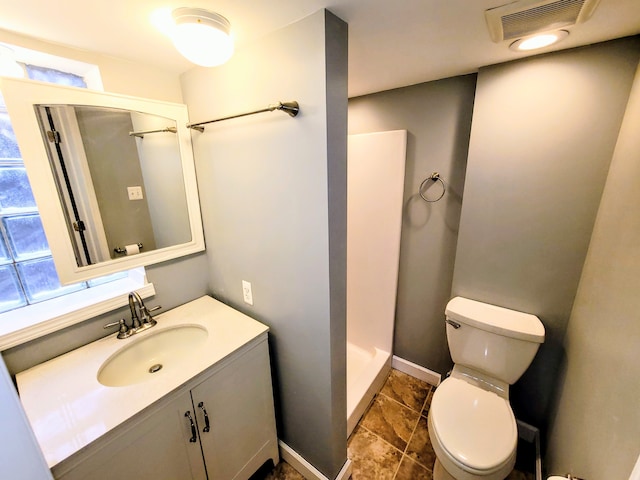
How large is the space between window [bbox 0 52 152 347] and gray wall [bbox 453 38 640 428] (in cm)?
205

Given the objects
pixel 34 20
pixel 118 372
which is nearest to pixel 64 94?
pixel 34 20

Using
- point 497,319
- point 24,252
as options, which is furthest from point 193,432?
point 497,319

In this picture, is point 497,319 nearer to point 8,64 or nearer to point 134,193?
point 134,193

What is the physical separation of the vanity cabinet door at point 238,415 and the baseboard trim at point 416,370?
3.94 feet

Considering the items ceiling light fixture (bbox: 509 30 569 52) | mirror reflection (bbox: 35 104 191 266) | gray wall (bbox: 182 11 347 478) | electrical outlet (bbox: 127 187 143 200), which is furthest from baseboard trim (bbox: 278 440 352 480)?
ceiling light fixture (bbox: 509 30 569 52)

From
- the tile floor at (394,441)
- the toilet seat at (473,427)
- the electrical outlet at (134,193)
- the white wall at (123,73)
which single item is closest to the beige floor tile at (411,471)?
the tile floor at (394,441)

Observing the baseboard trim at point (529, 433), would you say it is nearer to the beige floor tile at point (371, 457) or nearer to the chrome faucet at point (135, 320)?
the beige floor tile at point (371, 457)

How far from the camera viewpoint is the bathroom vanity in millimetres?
818

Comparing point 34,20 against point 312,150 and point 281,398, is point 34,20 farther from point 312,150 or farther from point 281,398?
point 281,398

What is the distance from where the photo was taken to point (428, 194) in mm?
1773

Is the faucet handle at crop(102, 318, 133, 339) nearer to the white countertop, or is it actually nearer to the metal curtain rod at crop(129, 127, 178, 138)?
the white countertop

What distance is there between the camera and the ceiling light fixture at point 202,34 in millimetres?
834

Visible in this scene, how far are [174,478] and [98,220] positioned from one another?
1.17 metres

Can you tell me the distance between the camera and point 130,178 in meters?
1.32
